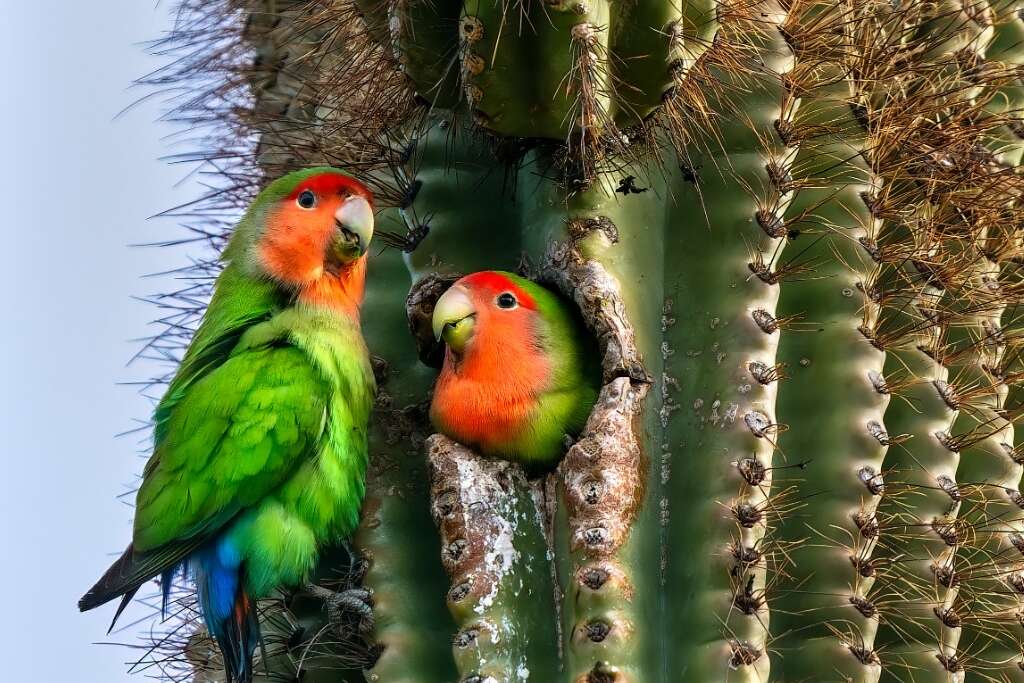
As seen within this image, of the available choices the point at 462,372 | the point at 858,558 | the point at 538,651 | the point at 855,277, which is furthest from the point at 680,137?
the point at 538,651

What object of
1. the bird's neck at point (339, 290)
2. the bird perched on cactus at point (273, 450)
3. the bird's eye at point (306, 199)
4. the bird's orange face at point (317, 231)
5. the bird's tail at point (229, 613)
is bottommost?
the bird's tail at point (229, 613)

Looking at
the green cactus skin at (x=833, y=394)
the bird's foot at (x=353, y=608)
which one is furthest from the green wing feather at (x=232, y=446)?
the green cactus skin at (x=833, y=394)

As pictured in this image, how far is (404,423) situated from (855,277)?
1156 mm

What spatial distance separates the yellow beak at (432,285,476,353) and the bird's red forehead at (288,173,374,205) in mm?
440

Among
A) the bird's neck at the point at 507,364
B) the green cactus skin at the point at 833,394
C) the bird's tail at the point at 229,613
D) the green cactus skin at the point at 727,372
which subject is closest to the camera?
the green cactus skin at the point at 727,372

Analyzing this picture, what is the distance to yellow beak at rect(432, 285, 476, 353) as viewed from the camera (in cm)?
238

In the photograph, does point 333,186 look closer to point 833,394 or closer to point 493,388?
point 493,388

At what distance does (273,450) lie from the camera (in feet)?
8.70

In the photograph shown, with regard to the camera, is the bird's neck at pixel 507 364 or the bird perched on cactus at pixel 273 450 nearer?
the bird's neck at pixel 507 364

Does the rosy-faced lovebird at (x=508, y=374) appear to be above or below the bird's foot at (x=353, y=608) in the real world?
above

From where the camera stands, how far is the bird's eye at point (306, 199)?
277cm

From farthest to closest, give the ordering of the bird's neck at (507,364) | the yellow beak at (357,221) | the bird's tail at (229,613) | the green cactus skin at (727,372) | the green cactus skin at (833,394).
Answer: the yellow beak at (357,221), the bird's tail at (229,613), the bird's neck at (507,364), the green cactus skin at (833,394), the green cactus skin at (727,372)

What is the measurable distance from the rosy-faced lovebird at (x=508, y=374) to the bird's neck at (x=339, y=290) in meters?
0.42

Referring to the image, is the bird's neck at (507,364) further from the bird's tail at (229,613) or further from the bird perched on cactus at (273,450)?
the bird's tail at (229,613)
